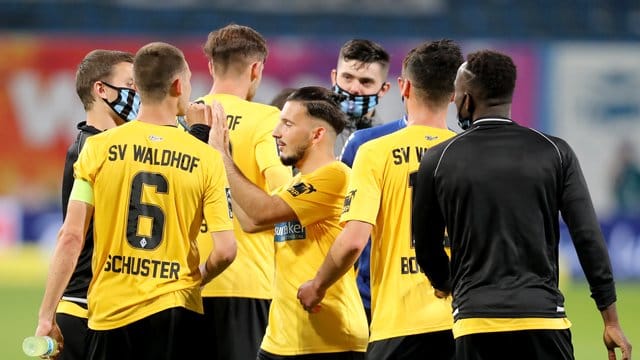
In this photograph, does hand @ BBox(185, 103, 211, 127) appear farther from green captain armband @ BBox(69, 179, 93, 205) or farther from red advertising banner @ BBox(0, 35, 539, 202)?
red advertising banner @ BBox(0, 35, 539, 202)

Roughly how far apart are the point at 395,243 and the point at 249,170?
1.32 meters

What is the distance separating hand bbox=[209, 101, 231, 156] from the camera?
6051mm

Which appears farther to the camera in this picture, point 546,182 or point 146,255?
point 146,255

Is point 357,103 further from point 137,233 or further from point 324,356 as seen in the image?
point 137,233

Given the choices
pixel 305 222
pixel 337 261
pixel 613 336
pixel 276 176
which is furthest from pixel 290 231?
pixel 613 336

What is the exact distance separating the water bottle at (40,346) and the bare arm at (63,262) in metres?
0.03

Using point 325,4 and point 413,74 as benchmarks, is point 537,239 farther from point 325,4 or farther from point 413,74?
point 325,4

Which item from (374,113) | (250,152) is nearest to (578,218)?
(250,152)

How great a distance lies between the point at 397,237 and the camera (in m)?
5.66

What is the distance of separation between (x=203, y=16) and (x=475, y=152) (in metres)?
18.1

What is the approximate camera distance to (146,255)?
5.39 metres

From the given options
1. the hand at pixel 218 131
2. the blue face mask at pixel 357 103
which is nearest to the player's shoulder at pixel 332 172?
the hand at pixel 218 131

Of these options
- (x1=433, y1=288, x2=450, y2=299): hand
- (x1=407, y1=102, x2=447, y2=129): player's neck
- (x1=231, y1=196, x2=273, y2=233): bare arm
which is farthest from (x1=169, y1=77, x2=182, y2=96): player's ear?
(x1=433, y1=288, x2=450, y2=299): hand

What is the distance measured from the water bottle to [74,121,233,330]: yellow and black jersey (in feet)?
0.72
